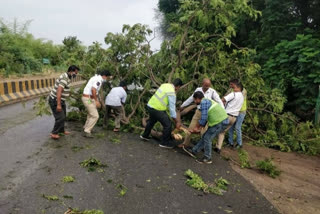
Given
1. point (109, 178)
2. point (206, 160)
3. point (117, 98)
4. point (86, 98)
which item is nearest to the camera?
point (109, 178)

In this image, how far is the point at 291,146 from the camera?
7.71m

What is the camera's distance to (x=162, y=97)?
6086mm

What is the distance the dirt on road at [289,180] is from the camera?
4363mm

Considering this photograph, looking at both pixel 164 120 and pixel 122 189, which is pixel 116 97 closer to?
pixel 164 120

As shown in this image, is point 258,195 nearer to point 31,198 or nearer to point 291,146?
point 31,198

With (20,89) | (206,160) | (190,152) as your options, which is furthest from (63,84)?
(20,89)

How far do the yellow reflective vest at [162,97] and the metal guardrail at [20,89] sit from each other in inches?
278

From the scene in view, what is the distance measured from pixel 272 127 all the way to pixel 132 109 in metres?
4.14

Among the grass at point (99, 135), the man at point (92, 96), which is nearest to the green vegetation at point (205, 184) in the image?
the grass at point (99, 135)

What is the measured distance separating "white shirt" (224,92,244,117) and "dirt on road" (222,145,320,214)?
40.4 inches

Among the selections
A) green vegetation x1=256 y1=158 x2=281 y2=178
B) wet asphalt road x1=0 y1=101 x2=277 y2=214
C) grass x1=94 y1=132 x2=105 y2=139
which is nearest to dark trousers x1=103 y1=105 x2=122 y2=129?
grass x1=94 y1=132 x2=105 y2=139

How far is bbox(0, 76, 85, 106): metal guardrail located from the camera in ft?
35.4

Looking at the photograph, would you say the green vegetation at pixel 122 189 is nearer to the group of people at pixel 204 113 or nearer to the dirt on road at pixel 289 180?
the group of people at pixel 204 113

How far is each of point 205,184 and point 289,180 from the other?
2.02 m
